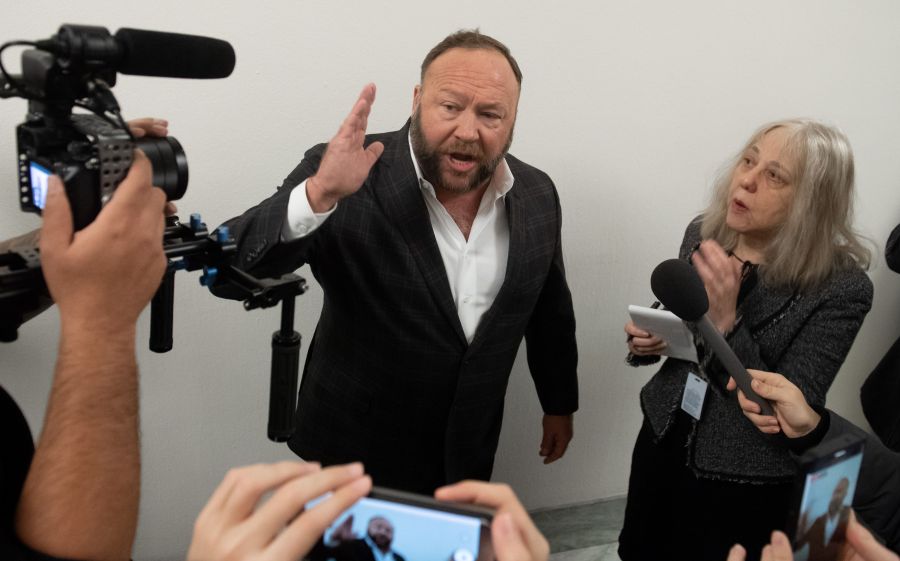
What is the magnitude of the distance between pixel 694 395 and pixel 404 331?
70 centimetres

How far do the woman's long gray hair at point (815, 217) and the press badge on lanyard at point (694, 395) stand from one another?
0.90 ft

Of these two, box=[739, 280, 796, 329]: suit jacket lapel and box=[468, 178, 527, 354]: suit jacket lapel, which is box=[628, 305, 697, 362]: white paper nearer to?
box=[739, 280, 796, 329]: suit jacket lapel

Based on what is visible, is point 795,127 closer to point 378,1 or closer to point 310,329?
point 378,1

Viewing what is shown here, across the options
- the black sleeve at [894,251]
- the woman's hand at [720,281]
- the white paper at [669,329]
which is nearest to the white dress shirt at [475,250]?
the white paper at [669,329]

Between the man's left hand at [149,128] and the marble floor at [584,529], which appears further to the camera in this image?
the marble floor at [584,529]

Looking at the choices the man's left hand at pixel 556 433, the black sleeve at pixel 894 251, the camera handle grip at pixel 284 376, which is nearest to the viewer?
the camera handle grip at pixel 284 376

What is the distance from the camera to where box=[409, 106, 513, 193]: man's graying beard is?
1.54m

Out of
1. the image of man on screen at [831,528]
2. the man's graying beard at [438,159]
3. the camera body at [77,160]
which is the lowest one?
the image of man on screen at [831,528]

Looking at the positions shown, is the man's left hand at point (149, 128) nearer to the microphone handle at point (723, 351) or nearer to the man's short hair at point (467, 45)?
the man's short hair at point (467, 45)

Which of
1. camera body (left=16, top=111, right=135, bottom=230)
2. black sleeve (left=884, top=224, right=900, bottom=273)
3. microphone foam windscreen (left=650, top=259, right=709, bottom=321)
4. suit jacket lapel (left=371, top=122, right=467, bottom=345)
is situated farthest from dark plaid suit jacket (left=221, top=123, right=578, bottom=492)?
black sleeve (left=884, top=224, right=900, bottom=273)

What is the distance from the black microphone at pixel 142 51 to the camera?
0.83m

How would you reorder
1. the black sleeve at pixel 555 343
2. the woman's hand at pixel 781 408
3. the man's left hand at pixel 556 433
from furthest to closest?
1. the man's left hand at pixel 556 433
2. the black sleeve at pixel 555 343
3. the woman's hand at pixel 781 408

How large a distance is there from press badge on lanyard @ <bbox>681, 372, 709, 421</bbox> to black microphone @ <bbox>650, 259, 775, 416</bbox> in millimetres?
225

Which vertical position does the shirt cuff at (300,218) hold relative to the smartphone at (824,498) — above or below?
above
